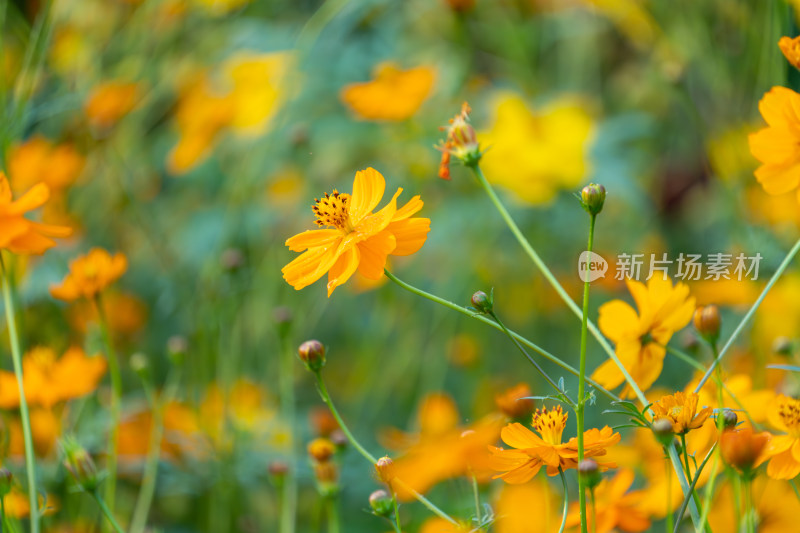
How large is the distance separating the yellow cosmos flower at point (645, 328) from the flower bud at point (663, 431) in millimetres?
76

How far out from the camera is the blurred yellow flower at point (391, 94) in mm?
845

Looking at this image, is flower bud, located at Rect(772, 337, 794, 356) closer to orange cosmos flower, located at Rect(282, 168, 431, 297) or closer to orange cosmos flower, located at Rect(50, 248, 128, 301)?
orange cosmos flower, located at Rect(282, 168, 431, 297)

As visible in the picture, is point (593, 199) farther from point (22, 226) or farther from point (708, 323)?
point (22, 226)

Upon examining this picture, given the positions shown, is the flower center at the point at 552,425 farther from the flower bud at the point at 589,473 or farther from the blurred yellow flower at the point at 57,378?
the blurred yellow flower at the point at 57,378

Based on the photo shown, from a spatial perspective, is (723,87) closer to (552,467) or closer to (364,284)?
(364,284)

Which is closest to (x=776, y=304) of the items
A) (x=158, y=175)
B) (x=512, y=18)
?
(x=512, y=18)

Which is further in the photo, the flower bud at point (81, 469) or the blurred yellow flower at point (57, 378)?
the blurred yellow flower at point (57, 378)

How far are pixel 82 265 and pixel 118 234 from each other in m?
0.67

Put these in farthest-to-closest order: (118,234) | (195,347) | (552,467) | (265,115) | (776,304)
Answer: (118,234), (265,115), (195,347), (776,304), (552,467)

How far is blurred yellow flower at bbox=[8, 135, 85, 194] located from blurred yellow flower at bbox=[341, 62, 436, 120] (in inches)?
13.7

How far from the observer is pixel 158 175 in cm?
124

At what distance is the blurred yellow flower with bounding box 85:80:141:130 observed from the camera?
1.04m

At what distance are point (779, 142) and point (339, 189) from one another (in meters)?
0.72

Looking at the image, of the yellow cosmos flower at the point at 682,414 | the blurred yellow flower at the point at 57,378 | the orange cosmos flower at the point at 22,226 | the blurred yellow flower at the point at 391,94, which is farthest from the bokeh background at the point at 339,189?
the yellow cosmos flower at the point at 682,414
